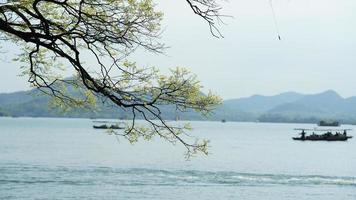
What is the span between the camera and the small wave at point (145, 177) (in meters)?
53.0

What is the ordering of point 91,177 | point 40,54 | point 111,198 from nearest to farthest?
1. point 40,54
2. point 111,198
3. point 91,177

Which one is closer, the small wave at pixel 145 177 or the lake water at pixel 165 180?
the lake water at pixel 165 180

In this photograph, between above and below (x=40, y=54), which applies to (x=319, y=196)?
below

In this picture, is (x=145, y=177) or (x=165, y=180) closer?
(x=165, y=180)

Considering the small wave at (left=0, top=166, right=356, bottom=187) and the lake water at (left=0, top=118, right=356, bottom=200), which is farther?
the small wave at (left=0, top=166, right=356, bottom=187)

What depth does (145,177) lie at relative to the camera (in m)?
57.8

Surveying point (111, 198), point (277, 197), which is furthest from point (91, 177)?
Result: point (277, 197)

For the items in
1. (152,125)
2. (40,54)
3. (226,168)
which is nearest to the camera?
(152,125)

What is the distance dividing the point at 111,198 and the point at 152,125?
33.2m

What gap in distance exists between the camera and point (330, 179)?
63.0 metres

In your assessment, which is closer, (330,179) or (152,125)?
(152,125)

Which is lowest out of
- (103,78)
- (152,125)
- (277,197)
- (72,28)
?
(277,197)

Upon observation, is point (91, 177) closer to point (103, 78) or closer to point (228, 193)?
point (228, 193)

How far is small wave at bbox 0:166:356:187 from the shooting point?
53.0 meters
